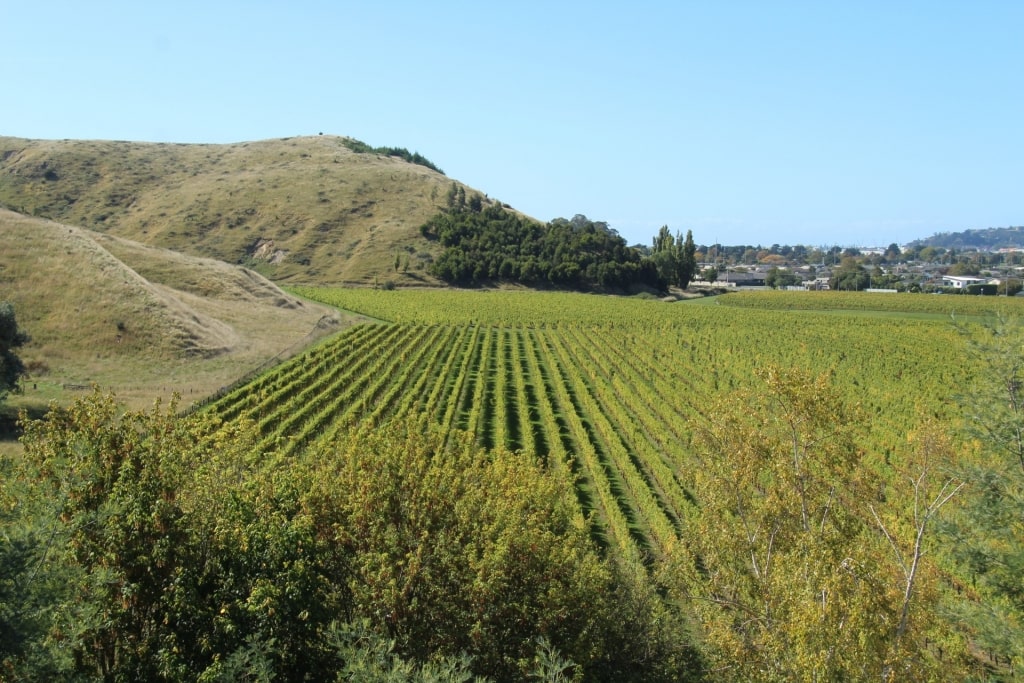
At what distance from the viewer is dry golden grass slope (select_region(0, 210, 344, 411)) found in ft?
142

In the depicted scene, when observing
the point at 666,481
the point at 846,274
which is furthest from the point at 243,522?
the point at 846,274

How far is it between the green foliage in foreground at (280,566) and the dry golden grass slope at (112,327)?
29.5 m

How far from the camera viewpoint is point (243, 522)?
12.9 metres

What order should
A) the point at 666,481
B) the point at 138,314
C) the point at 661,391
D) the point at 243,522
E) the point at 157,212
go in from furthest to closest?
the point at 157,212 < the point at 138,314 < the point at 661,391 < the point at 666,481 < the point at 243,522

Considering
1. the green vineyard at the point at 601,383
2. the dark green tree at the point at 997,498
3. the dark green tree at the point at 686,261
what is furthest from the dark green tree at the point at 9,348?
the dark green tree at the point at 686,261

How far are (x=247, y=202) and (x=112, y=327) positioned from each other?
4175 inches

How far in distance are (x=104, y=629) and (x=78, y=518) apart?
191 cm

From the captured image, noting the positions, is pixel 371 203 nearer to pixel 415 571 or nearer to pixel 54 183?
pixel 54 183

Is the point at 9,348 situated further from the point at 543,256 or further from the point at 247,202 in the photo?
the point at 247,202

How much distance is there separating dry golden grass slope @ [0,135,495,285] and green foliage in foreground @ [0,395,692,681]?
352 ft

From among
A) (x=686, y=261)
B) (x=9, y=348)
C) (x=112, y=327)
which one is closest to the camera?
(x=9, y=348)

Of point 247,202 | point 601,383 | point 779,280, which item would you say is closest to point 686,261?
point 779,280

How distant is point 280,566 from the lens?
41.3ft

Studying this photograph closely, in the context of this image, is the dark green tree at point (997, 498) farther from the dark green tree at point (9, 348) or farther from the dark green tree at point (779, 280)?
the dark green tree at point (779, 280)
